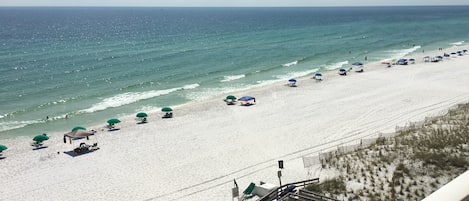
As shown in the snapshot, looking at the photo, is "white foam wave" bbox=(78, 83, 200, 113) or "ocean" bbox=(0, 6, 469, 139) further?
"white foam wave" bbox=(78, 83, 200, 113)

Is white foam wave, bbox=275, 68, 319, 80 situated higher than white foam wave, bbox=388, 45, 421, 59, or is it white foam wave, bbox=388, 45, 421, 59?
white foam wave, bbox=388, 45, 421, 59

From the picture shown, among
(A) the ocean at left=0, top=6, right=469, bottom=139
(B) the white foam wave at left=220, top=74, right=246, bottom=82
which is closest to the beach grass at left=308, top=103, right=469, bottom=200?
(A) the ocean at left=0, top=6, right=469, bottom=139

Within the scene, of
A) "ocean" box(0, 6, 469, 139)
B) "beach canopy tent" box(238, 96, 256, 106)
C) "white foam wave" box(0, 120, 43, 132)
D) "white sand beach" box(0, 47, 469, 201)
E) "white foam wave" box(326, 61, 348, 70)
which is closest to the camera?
"white sand beach" box(0, 47, 469, 201)

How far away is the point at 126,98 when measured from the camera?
40469 millimetres

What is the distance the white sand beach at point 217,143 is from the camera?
20.6 m

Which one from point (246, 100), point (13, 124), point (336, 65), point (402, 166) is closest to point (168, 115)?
point (246, 100)

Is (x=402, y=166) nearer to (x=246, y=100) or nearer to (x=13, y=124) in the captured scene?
(x=246, y=100)

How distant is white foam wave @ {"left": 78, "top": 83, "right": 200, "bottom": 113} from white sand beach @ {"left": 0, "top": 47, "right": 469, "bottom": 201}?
5039mm

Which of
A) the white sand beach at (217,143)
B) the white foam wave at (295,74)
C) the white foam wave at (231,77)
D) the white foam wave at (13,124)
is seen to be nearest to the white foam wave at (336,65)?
the white foam wave at (295,74)

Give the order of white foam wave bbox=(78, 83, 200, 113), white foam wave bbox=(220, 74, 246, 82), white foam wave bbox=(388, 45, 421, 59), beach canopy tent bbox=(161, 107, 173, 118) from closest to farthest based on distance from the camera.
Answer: beach canopy tent bbox=(161, 107, 173, 118)
white foam wave bbox=(78, 83, 200, 113)
white foam wave bbox=(220, 74, 246, 82)
white foam wave bbox=(388, 45, 421, 59)

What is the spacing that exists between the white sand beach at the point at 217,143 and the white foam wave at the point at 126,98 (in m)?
5.04

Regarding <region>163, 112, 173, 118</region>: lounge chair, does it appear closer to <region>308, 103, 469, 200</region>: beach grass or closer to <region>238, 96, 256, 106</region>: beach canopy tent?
<region>238, 96, 256, 106</region>: beach canopy tent

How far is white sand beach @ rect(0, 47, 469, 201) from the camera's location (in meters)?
20.6

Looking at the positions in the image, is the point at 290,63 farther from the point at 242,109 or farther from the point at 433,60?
the point at 242,109
